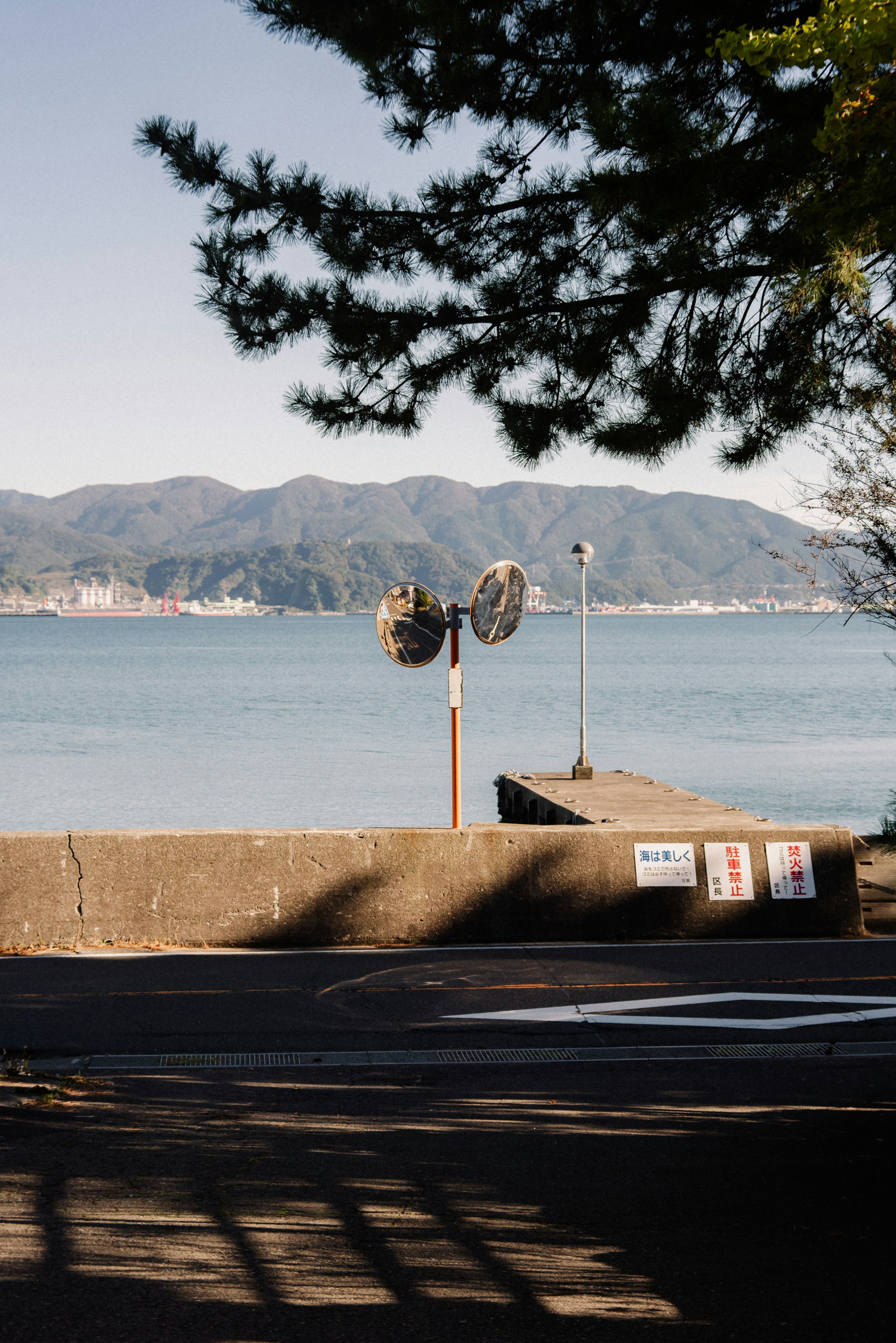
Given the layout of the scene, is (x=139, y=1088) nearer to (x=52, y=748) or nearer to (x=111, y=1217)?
(x=111, y=1217)

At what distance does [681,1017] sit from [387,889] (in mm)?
3106

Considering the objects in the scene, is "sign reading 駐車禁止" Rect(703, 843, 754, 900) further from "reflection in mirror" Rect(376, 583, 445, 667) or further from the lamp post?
the lamp post

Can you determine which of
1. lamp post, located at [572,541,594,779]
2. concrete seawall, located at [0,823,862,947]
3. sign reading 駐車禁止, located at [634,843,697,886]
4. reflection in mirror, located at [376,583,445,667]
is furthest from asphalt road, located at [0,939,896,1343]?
lamp post, located at [572,541,594,779]

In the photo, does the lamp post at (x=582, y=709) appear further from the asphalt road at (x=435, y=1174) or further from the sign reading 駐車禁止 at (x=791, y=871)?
the asphalt road at (x=435, y=1174)

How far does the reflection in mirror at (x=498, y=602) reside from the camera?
40.5ft

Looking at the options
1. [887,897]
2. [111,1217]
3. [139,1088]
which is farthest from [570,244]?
[111,1217]

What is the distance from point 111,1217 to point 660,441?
874cm

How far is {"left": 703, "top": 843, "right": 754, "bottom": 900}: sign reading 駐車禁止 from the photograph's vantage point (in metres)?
11.1

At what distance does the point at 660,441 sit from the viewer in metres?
11.7

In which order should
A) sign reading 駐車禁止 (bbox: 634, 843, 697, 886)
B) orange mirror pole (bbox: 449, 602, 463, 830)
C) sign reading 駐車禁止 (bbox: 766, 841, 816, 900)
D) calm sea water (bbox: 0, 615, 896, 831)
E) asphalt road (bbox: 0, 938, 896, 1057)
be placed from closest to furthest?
asphalt road (bbox: 0, 938, 896, 1057)
sign reading 駐車禁止 (bbox: 634, 843, 697, 886)
sign reading 駐車禁止 (bbox: 766, 841, 816, 900)
orange mirror pole (bbox: 449, 602, 463, 830)
calm sea water (bbox: 0, 615, 896, 831)

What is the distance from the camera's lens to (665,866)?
11078mm

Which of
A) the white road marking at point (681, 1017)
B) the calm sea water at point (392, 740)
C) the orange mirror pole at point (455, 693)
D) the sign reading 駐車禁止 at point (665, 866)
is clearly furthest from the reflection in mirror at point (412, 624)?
the calm sea water at point (392, 740)

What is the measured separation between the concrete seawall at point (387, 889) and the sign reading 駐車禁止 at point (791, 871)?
6 cm

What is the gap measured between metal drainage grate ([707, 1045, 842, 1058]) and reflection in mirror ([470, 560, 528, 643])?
5.18 m
